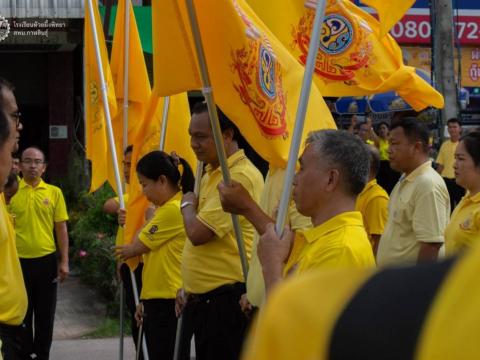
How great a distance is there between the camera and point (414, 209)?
5.00 metres

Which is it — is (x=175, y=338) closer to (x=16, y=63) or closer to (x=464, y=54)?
(x=16, y=63)

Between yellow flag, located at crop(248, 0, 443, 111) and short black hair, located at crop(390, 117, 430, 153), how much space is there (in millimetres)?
235

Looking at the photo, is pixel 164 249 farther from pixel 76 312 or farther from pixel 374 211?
pixel 76 312

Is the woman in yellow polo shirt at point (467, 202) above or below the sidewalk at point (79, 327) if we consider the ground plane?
above

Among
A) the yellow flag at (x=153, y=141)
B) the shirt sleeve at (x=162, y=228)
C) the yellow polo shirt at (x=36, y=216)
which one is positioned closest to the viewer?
the shirt sleeve at (x=162, y=228)

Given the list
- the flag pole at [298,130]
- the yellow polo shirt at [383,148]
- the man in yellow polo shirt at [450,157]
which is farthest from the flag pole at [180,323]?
the man in yellow polo shirt at [450,157]

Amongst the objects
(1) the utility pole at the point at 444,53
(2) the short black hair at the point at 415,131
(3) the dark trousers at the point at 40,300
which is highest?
(1) the utility pole at the point at 444,53

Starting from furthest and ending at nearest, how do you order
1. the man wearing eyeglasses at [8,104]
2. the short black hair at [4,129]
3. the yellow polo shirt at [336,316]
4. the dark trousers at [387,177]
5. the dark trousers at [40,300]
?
the dark trousers at [387,177] < the dark trousers at [40,300] < the man wearing eyeglasses at [8,104] < the short black hair at [4,129] < the yellow polo shirt at [336,316]

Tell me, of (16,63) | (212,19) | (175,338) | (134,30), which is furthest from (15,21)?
(212,19)

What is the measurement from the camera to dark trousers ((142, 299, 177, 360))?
5.53m

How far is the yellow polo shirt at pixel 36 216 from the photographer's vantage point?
7254 mm

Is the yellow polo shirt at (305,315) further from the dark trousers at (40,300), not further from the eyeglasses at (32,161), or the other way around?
the eyeglasses at (32,161)

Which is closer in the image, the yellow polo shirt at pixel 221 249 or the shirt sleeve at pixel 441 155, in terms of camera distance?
the yellow polo shirt at pixel 221 249

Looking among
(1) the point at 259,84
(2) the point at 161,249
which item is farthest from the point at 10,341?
(1) the point at 259,84
